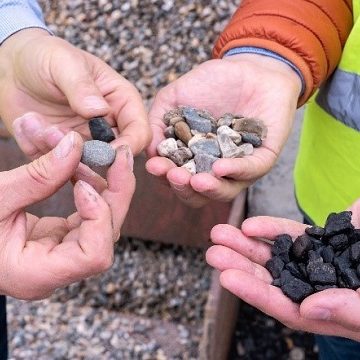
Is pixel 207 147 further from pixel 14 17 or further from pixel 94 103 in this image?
pixel 14 17

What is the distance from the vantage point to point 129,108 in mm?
1408

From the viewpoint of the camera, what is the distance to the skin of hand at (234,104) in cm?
133

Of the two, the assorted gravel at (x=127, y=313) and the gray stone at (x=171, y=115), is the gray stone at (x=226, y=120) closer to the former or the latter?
the gray stone at (x=171, y=115)

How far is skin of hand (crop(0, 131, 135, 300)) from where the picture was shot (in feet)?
3.45

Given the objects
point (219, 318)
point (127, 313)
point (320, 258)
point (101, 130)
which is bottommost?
point (127, 313)

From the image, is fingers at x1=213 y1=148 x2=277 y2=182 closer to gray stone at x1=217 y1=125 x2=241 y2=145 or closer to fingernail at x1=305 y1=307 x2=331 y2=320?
gray stone at x1=217 y1=125 x2=241 y2=145

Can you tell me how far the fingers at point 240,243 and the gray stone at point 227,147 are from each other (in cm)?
25

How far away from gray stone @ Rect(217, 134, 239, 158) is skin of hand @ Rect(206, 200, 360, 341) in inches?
9.6

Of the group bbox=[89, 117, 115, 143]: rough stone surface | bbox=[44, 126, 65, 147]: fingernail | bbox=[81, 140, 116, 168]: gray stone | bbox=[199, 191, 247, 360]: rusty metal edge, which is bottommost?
bbox=[199, 191, 247, 360]: rusty metal edge

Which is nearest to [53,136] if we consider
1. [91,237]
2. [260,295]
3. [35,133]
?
[35,133]

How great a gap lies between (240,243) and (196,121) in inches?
16.0

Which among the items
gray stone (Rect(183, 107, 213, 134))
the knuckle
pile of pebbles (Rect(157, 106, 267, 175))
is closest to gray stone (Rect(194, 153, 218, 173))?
pile of pebbles (Rect(157, 106, 267, 175))

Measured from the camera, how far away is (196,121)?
1500 millimetres

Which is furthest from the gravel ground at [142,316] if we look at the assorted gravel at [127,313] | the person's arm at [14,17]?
the person's arm at [14,17]
